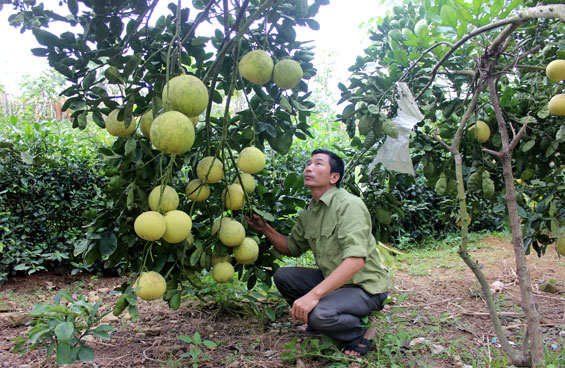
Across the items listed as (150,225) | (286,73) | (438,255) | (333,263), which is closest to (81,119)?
(150,225)

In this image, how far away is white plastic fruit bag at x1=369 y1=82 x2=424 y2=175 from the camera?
2.13m

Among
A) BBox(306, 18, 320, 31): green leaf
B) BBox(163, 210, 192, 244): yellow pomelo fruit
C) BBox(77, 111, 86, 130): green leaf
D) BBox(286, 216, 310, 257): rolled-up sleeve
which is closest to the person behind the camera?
BBox(163, 210, 192, 244): yellow pomelo fruit

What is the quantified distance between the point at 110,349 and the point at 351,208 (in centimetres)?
158

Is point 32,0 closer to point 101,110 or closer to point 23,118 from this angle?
point 101,110

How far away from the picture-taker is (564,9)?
1.22 m

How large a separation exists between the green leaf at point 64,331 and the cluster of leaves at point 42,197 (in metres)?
2.12

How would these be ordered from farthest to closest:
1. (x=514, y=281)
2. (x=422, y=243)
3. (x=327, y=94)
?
(x=327, y=94)
(x=422, y=243)
(x=514, y=281)

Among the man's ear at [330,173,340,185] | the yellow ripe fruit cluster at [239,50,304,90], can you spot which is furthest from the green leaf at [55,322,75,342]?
the man's ear at [330,173,340,185]

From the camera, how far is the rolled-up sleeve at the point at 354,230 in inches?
82.7

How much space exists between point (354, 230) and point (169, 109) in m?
1.19

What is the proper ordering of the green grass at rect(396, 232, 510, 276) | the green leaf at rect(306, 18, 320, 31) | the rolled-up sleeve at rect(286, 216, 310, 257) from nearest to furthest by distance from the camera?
the green leaf at rect(306, 18, 320, 31)
the rolled-up sleeve at rect(286, 216, 310, 257)
the green grass at rect(396, 232, 510, 276)

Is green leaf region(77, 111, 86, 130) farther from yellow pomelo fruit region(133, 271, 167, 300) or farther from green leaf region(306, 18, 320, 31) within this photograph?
green leaf region(306, 18, 320, 31)

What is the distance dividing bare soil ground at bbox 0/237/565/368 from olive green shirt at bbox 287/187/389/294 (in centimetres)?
19

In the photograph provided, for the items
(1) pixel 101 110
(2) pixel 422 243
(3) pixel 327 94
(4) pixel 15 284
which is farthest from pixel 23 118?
(3) pixel 327 94
